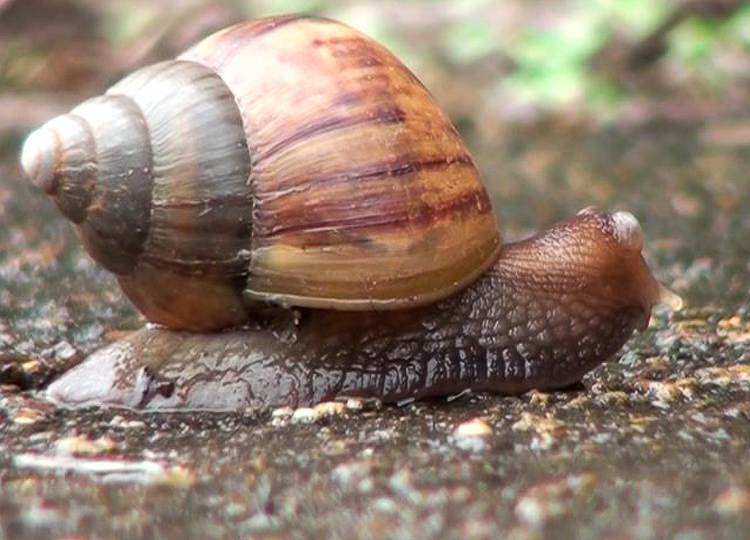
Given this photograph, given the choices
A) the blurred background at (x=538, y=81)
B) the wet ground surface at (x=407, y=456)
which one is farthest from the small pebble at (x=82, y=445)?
the blurred background at (x=538, y=81)

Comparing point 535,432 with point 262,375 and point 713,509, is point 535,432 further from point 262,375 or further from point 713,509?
point 262,375

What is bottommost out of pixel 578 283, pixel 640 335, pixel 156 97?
pixel 640 335

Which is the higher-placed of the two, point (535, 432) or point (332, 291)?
point (332, 291)

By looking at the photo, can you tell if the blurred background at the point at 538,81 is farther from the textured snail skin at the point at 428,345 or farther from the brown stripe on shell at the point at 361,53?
the brown stripe on shell at the point at 361,53

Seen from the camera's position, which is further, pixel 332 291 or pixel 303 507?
pixel 332 291

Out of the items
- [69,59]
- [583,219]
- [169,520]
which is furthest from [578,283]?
[69,59]

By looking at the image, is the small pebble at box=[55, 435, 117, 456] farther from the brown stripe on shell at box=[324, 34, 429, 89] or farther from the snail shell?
the brown stripe on shell at box=[324, 34, 429, 89]

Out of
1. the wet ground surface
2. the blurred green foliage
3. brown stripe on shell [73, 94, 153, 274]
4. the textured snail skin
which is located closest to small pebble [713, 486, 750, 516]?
the wet ground surface

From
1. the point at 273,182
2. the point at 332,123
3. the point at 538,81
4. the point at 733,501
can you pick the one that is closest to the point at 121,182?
the point at 273,182
